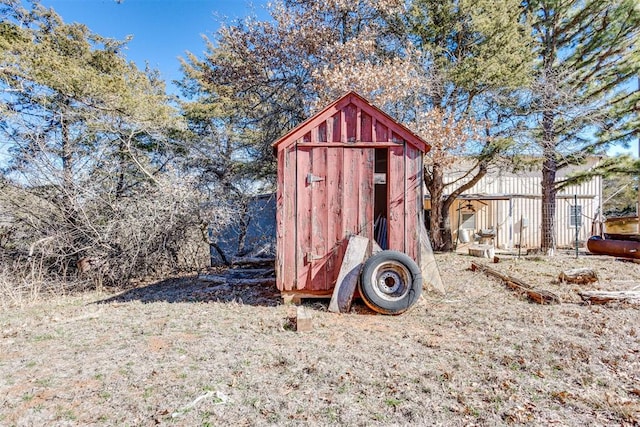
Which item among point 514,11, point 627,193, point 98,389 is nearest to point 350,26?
point 514,11

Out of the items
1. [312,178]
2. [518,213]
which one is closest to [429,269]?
[312,178]

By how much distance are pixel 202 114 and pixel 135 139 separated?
2.92 metres

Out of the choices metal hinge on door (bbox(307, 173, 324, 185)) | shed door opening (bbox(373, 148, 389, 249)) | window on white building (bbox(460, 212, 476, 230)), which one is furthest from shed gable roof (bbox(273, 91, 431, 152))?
window on white building (bbox(460, 212, 476, 230))

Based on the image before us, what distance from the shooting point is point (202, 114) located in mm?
12078

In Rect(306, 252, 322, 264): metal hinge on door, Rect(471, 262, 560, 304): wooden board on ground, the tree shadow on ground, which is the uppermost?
Rect(306, 252, 322, 264): metal hinge on door

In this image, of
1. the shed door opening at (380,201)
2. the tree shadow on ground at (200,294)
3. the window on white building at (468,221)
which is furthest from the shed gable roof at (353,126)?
the window on white building at (468,221)

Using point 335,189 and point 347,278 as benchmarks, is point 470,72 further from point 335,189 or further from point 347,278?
point 347,278

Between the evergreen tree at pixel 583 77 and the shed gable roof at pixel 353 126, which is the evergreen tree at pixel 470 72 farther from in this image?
the shed gable roof at pixel 353 126

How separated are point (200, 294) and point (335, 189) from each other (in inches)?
132

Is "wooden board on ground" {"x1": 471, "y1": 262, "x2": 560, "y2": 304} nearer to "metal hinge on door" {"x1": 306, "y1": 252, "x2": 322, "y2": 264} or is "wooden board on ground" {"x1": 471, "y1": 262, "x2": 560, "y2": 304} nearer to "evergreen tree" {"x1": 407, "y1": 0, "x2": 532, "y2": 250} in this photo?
"metal hinge on door" {"x1": 306, "y1": 252, "x2": 322, "y2": 264}

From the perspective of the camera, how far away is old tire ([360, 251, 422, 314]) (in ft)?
16.8

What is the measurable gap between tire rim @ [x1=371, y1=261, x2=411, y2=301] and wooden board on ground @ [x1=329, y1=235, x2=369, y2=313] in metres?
0.31

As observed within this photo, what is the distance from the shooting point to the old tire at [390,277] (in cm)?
511

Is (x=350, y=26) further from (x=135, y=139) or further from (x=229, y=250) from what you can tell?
(x=229, y=250)
